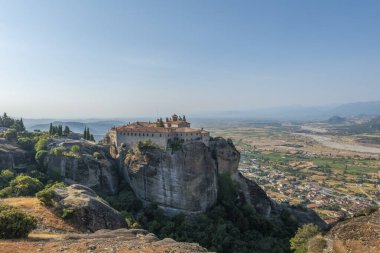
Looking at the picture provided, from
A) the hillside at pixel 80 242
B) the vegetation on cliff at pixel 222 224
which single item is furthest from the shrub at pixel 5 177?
the hillside at pixel 80 242

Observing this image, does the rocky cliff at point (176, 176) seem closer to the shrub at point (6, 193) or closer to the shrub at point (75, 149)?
the shrub at point (75, 149)

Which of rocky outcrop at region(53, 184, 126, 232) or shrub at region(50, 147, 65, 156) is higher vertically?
shrub at region(50, 147, 65, 156)

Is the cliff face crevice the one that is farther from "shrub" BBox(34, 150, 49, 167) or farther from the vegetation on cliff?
the vegetation on cliff

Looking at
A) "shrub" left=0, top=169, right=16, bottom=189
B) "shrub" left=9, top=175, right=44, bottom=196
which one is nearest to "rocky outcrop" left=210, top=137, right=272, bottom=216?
"shrub" left=9, top=175, right=44, bottom=196

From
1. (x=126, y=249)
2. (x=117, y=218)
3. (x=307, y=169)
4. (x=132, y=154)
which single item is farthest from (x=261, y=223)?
(x=307, y=169)

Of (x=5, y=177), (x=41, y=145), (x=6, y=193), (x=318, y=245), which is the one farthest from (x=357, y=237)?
(x=41, y=145)

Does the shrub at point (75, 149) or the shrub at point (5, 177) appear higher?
the shrub at point (75, 149)
